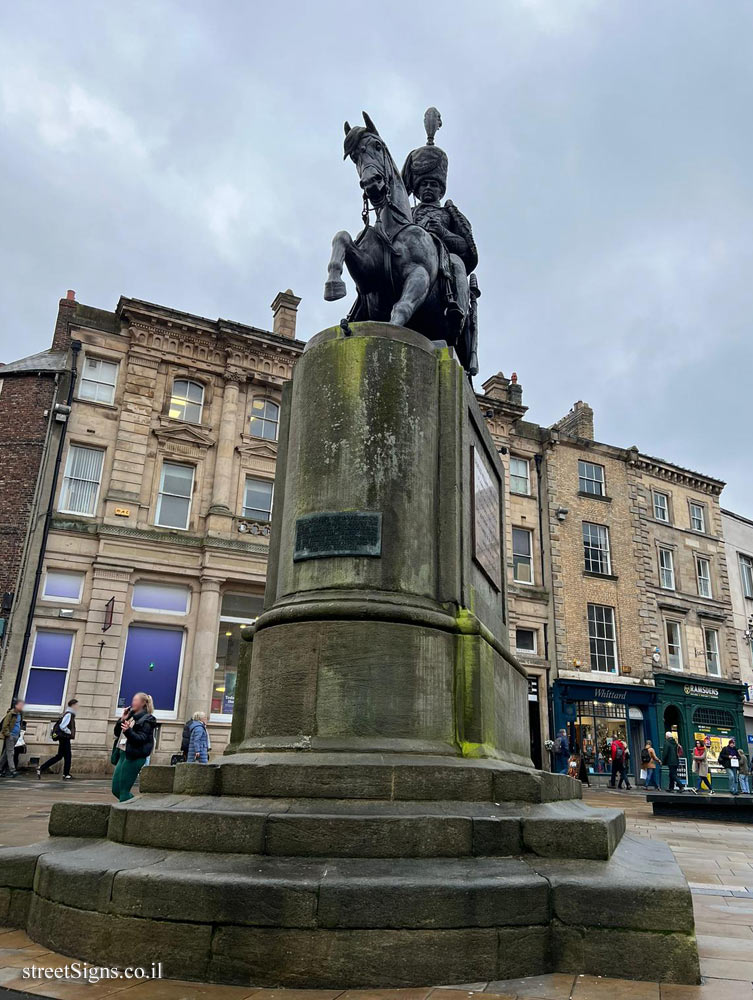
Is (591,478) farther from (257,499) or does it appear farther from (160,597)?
(160,597)

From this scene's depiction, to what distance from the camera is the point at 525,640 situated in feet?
103

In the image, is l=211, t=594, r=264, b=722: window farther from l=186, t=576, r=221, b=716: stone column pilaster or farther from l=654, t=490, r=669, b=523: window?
l=654, t=490, r=669, b=523: window

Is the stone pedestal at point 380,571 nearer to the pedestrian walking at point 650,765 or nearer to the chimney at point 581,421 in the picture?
the pedestrian walking at point 650,765

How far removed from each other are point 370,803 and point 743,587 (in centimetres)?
3920

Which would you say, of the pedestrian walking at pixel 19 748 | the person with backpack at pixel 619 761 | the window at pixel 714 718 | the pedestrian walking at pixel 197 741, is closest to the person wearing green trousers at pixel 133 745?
the pedestrian walking at pixel 197 741

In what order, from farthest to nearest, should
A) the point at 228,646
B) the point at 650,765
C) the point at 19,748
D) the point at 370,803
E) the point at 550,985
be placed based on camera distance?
1. the point at 650,765
2. the point at 228,646
3. the point at 19,748
4. the point at 370,803
5. the point at 550,985

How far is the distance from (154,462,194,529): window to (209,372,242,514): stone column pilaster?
36.3 inches

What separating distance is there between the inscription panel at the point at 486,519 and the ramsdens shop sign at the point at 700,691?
28.9 meters

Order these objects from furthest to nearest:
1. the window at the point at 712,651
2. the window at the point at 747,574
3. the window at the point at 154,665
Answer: the window at the point at 747,574 → the window at the point at 712,651 → the window at the point at 154,665

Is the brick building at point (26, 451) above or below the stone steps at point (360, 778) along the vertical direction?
above

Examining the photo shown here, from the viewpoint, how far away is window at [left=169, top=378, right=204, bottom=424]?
87.8 feet

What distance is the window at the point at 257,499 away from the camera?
26.7 m

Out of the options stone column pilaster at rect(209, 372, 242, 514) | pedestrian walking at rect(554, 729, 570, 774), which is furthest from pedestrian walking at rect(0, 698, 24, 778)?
pedestrian walking at rect(554, 729, 570, 774)

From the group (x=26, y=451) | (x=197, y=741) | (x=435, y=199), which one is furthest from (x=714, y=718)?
(x=435, y=199)
